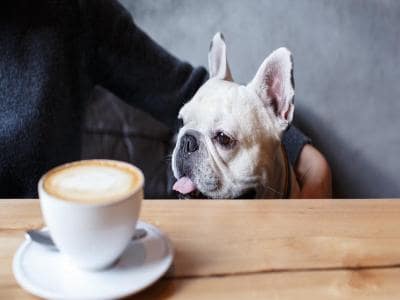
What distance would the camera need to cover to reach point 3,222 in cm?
52

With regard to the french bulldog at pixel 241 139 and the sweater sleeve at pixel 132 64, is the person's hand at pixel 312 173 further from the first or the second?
the sweater sleeve at pixel 132 64

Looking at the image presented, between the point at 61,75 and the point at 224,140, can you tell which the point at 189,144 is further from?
the point at 61,75

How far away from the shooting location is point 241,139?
89cm

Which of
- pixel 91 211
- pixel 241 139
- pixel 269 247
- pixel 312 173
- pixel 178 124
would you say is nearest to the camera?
pixel 91 211

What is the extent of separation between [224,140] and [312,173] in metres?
0.23

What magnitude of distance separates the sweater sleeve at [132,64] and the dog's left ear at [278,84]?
194mm

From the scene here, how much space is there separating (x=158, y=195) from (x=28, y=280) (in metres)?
0.81

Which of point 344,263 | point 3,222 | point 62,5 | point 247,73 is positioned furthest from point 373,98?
point 3,222

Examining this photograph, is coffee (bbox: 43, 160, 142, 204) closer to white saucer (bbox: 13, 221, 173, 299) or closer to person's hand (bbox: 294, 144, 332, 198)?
white saucer (bbox: 13, 221, 173, 299)

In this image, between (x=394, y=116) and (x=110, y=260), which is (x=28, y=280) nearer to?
(x=110, y=260)

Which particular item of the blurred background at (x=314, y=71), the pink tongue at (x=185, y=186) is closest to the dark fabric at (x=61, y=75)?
the blurred background at (x=314, y=71)

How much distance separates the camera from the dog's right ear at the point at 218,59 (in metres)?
0.96

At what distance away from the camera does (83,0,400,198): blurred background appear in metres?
1.16

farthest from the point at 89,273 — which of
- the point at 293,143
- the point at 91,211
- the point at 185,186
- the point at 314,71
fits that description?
the point at 314,71
